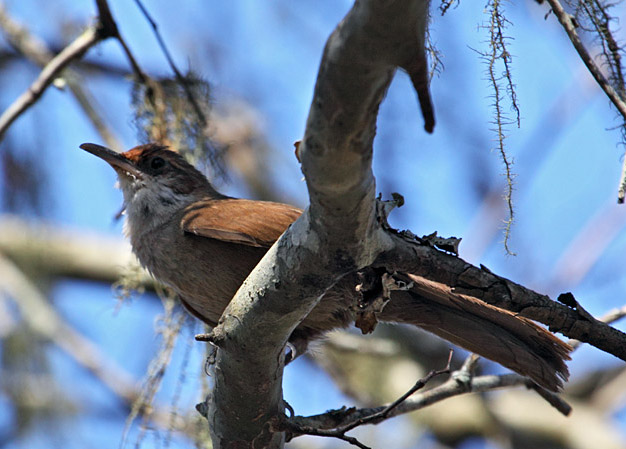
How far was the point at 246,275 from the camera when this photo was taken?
3.84 m

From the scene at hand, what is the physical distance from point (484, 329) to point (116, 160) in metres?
2.47

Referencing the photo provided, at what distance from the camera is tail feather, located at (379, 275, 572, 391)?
3480 millimetres

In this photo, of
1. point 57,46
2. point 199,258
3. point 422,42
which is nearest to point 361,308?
point 422,42

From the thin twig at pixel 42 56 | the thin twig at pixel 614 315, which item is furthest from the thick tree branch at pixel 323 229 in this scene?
the thin twig at pixel 42 56

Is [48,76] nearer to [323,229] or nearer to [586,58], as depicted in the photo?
[323,229]

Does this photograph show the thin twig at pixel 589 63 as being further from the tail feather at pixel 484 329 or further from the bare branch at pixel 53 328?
the bare branch at pixel 53 328

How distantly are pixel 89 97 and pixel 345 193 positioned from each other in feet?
14.6

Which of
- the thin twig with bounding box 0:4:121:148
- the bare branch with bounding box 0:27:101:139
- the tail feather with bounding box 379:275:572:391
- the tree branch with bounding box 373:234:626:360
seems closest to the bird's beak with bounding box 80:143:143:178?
the bare branch with bounding box 0:27:101:139

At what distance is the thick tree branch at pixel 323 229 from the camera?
5.99 ft

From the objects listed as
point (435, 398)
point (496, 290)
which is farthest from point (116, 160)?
point (496, 290)

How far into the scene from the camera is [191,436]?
4.51 m

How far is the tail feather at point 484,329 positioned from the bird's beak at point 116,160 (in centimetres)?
185

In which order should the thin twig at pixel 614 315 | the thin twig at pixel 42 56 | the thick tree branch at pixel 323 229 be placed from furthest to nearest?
1. the thin twig at pixel 42 56
2. the thin twig at pixel 614 315
3. the thick tree branch at pixel 323 229

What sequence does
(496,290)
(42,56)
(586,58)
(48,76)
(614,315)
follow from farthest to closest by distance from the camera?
(42,56)
(48,76)
(614,315)
(496,290)
(586,58)
